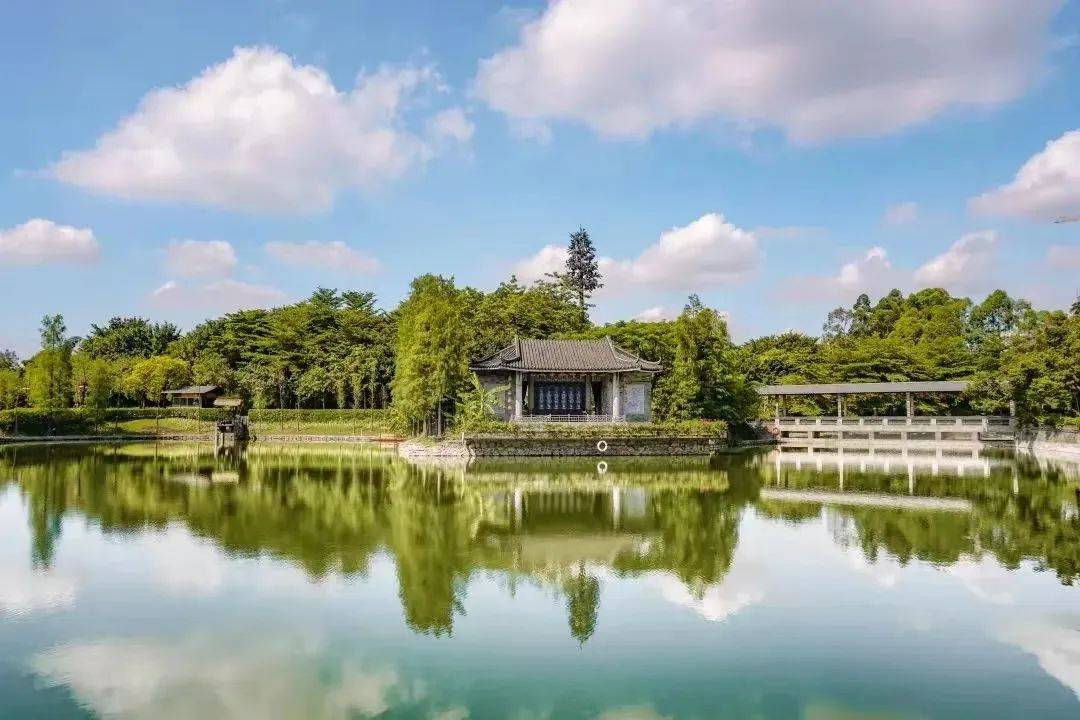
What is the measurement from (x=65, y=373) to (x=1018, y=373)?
4670cm

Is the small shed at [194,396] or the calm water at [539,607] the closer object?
the calm water at [539,607]

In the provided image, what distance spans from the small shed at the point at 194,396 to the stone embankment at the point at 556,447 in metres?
22.1

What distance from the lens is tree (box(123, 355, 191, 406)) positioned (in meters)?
48.4

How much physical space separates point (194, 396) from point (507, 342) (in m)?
20.0

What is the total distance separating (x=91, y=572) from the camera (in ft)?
33.9

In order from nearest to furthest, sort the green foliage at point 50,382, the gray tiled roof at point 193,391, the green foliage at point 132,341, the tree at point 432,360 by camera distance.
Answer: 1. the tree at point 432,360
2. the green foliage at point 50,382
3. the gray tiled roof at point 193,391
4. the green foliage at point 132,341

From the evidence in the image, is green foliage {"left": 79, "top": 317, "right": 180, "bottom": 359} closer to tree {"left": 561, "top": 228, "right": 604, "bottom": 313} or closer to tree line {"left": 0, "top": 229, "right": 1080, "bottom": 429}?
tree line {"left": 0, "top": 229, "right": 1080, "bottom": 429}

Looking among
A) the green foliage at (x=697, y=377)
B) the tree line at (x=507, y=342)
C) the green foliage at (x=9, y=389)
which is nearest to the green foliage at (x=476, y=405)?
the tree line at (x=507, y=342)

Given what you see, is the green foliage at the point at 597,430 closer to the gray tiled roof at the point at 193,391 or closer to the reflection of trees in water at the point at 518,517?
the reflection of trees in water at the point at 518,517

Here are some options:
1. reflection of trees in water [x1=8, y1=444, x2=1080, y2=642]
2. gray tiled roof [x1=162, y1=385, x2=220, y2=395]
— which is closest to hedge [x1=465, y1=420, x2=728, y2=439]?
reflection of trees in water [x1=8, y1=444, x2=1080, y2=642]

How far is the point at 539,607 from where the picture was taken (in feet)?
28.4

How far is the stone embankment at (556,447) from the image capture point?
28.5 meters

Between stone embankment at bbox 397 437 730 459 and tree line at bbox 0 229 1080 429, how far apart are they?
138 inches

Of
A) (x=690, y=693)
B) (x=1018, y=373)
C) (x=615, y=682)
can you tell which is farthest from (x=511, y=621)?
(x=1018, y=373)
